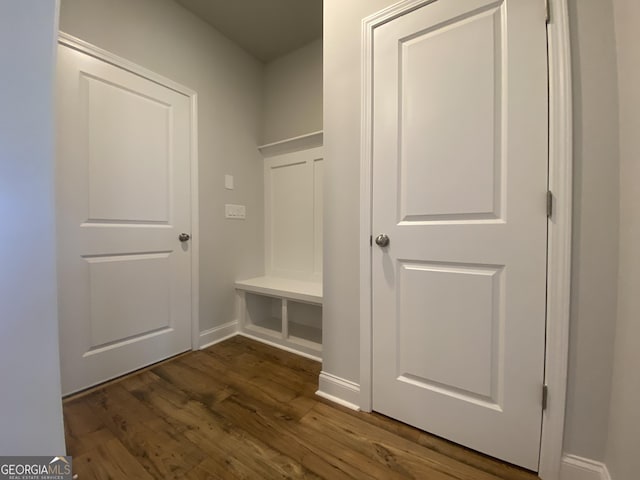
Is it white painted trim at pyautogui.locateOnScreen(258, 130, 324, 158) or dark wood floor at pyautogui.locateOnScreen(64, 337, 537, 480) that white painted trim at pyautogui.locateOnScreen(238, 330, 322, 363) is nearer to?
dark wood floor at pyautogui.locateOnScreen(64, 337, 537, 480)

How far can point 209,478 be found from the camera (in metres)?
0.93

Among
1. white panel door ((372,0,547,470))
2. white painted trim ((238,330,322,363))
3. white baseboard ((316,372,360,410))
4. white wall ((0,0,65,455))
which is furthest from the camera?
white painted trim ((238,330,322,363))

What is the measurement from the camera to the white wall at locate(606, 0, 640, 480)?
735 mm

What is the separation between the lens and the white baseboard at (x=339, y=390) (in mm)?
1321

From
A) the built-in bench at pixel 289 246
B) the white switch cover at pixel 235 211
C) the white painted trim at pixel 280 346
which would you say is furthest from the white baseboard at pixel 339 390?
the white switch cover at pixel 235 211

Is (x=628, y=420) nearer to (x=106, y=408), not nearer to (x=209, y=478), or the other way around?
(x=209, y=478)

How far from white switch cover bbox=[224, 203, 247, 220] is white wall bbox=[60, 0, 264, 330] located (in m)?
0.04

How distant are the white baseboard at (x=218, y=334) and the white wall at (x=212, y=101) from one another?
0.16 feet

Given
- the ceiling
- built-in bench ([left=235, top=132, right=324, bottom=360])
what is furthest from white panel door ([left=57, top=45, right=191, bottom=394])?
the ceiling

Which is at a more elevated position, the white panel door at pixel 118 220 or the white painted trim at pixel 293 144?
the white painted trim at pixel 293 144

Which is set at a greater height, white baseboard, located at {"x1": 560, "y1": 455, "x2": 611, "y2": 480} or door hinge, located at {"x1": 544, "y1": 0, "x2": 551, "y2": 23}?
door hinge, located at {"x1": 544, "y1": 0, "x2": 551, "y2": 23}

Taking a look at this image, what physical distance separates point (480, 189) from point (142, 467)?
174 centimetres

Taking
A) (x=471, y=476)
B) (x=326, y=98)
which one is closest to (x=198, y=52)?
(x=326, y=98)

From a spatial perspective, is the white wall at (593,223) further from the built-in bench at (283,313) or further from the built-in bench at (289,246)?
the built-in bench at (289,246)
